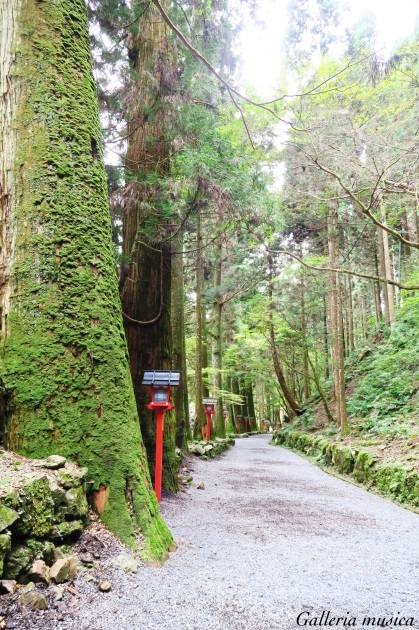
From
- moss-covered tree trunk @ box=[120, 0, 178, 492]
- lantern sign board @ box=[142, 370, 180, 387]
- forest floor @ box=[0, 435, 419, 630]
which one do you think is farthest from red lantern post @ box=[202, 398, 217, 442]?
lantern sign board @ box=[142, 370, 180, 387]

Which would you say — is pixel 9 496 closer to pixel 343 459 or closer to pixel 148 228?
pixel 148 228

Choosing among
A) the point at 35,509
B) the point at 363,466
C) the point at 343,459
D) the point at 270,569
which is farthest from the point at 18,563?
the point at 343,459

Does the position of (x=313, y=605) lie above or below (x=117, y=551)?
below

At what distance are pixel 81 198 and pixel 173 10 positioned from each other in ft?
13.7

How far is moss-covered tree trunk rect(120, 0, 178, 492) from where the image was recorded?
16.4 ft

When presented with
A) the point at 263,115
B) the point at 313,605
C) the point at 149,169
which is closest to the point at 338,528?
the point at 313,605

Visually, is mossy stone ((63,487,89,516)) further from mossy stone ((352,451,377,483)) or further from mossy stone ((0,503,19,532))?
mossy stone ((352,451,377,483))

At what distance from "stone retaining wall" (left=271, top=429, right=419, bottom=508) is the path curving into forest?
50cm

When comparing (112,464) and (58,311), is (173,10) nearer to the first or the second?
(58,311)

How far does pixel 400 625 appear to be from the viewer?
186cm

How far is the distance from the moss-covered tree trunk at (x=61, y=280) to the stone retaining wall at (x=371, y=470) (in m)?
4.07

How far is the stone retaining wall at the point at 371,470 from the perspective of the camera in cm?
523

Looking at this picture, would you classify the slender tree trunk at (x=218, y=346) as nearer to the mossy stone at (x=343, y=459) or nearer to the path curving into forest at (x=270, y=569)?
the mossy stone at (x=343, y=459)

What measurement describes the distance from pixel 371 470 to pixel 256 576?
4842mm
